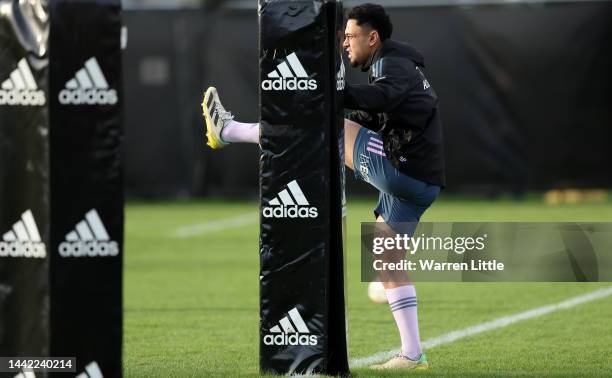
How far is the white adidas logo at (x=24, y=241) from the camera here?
5.89 meters

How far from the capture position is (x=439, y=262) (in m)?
8.31

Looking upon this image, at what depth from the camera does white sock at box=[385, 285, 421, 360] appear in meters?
7.70

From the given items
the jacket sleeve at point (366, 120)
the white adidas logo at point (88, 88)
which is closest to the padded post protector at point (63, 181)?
the white adidas logo at point (88, 88)

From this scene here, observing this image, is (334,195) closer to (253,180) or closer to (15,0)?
(15,0)

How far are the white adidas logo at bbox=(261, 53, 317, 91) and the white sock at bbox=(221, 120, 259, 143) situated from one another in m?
0.43

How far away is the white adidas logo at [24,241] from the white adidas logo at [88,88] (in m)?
0.59

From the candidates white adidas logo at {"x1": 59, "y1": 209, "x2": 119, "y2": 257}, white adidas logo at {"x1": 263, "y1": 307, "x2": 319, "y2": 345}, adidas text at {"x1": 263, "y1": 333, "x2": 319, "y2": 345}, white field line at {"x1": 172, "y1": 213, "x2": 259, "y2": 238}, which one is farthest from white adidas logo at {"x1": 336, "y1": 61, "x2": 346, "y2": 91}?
white field line at {"x1": 172, "y1": 213, "x2": 259, "y2": 238}

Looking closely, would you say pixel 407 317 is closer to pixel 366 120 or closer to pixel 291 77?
pixel 366 120

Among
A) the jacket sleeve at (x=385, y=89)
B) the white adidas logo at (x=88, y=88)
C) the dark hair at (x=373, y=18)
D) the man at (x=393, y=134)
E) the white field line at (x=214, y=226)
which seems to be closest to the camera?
the white adidas logo at (x=88, y=88)

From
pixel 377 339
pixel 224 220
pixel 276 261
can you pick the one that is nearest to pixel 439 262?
pixel 377 339

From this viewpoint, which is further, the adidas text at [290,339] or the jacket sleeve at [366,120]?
the jacket sleeve at [366,120]

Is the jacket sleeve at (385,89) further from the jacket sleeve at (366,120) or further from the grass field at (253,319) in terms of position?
the grass field at (253,319)

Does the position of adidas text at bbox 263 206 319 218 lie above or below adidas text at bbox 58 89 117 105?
below

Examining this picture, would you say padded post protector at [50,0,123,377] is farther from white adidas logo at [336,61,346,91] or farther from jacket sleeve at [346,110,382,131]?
jacket sleeve at [346,110,382,131]
